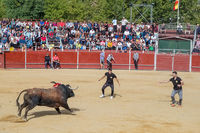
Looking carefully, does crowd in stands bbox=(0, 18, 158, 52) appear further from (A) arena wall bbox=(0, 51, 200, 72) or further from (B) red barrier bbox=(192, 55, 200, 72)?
(B) red barrier bbox=(192, 55, 200, 72)

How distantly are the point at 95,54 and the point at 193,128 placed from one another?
764 inches

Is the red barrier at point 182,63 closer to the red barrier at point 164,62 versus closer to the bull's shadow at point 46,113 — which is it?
the red barrier at point 164,62

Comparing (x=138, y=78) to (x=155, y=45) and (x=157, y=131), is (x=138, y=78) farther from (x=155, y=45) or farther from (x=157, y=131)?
(x=157, y=131)

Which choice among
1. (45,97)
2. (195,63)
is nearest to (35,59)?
(195,63)

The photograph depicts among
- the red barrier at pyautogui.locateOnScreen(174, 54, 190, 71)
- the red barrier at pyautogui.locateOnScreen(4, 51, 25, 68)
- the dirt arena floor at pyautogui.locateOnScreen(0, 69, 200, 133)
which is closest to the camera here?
the dirt arena floor at pyautogui.locateOnScreen(0, 69, 200, 133)

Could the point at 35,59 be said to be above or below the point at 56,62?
above

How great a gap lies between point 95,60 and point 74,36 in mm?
3165

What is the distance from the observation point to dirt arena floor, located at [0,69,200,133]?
35.4ft

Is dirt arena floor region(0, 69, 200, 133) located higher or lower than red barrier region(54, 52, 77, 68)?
lower

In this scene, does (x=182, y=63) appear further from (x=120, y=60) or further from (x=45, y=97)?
(x=45, y=97)

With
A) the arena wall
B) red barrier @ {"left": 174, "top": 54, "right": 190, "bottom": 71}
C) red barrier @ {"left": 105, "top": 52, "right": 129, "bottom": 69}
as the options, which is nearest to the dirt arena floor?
the arena wall

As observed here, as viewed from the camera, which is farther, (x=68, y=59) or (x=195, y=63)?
(x=68, y=59)

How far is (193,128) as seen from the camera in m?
11.1

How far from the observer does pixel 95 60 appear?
98.2ft
